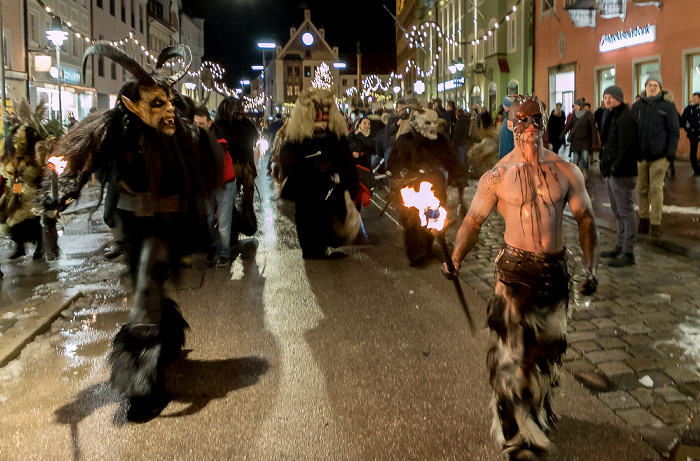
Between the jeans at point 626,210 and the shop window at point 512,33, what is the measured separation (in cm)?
2968

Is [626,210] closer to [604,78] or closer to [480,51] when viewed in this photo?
[604,78]

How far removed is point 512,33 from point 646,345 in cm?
3419

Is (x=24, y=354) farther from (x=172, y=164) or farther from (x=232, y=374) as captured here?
(x=172, y=164)

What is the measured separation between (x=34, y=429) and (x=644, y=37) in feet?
77.9

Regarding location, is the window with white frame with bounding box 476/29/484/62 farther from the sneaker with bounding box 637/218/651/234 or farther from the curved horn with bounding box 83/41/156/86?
the curved horn with bounding box 83/41/156/86

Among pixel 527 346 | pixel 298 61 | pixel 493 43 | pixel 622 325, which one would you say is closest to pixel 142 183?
pixel 527 346

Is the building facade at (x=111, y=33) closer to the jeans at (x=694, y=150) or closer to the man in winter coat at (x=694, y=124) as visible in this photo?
the man in winter coat at (x=694, y=124)

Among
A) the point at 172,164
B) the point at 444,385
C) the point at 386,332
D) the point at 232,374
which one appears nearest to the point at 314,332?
the point at 386,332

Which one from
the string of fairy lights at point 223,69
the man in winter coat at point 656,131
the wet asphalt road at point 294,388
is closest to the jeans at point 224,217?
the wet asphalt road at point 294,388

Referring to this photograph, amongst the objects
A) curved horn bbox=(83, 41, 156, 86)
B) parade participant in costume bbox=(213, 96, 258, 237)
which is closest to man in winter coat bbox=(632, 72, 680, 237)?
parade participant in costume bbox=(213, 96, 258, 237)

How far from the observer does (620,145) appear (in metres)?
8.23

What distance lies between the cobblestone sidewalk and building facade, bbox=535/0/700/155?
1514cm

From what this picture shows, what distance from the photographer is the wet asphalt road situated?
3811 millimetres

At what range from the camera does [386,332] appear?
5.86 m
